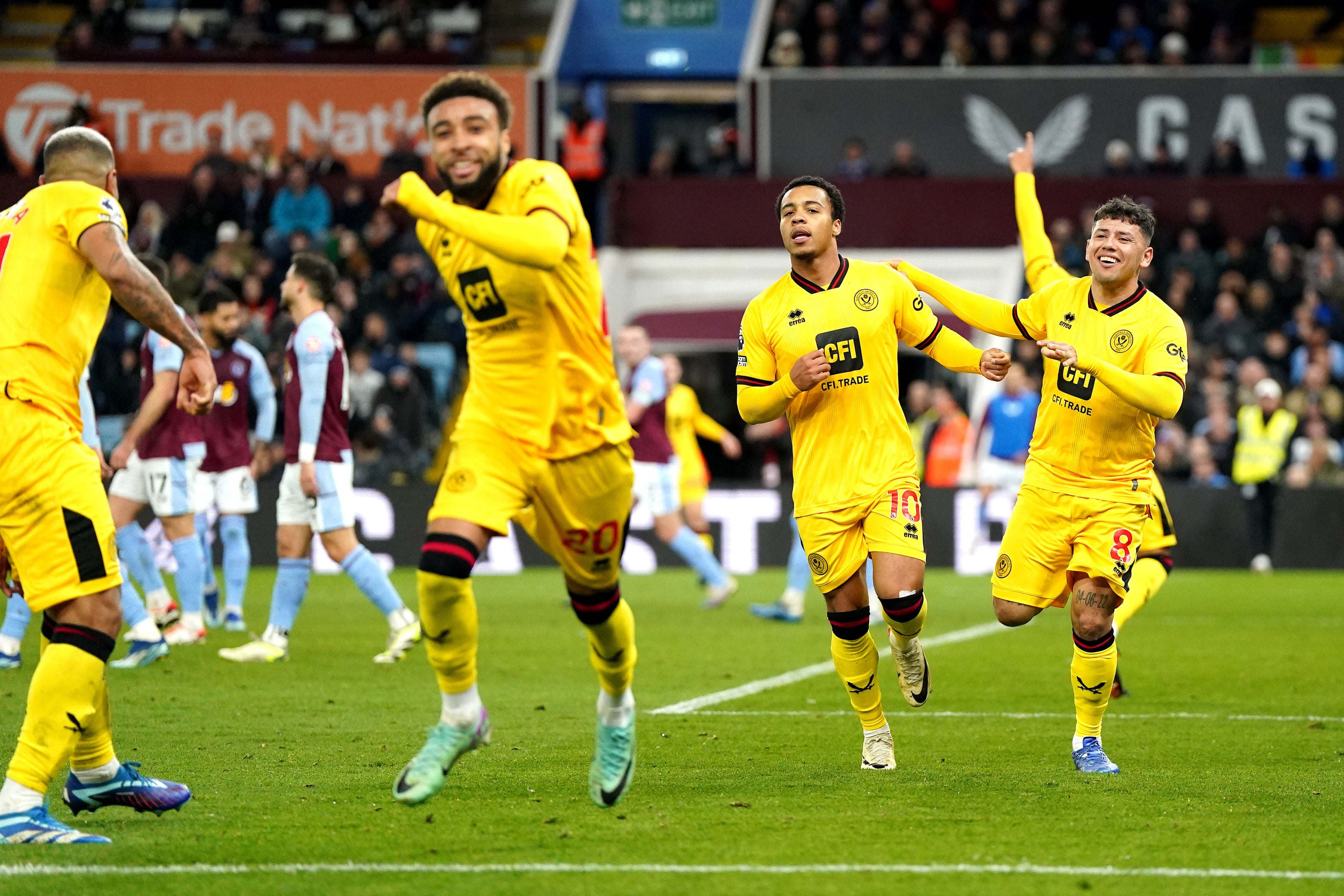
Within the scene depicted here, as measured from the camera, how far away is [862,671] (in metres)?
7.34

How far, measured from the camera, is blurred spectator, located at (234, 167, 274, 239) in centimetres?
2384

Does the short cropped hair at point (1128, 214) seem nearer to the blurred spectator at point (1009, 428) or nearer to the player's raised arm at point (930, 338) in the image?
the player's raised arm at point (930, 338)

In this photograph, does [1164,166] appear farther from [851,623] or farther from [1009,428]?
[851,623]

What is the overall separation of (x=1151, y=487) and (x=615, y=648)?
3226mm

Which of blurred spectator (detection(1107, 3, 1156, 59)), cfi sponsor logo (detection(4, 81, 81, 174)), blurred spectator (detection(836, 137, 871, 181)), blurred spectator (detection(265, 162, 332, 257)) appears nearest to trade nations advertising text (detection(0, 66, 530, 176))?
cfi sponsor logo (detection(4, 81, 81, 174))

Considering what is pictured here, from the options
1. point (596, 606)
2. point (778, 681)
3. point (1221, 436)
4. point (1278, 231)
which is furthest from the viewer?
point (1278, 231)

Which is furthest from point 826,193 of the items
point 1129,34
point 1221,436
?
point 1129,34

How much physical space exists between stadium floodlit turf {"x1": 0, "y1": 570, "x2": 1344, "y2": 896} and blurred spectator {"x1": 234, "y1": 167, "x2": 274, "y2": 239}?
12.3 metres

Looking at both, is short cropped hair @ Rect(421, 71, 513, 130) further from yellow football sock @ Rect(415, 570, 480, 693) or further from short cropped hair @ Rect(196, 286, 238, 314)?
short cropped hair @ Rect(196, 286, 238, 314)

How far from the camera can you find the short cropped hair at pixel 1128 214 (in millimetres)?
7516

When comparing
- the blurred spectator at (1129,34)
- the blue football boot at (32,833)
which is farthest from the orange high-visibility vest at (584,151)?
the blue football boot at (32,833)

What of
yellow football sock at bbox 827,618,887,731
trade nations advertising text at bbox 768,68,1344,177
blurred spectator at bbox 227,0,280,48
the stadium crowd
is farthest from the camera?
blurred spectator at bbox 227,0,280,48

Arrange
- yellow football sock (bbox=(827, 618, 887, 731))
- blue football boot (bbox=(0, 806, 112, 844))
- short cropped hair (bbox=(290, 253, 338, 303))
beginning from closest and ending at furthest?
blue football boot (bbox=(0, 806, 112, 844)), yellow football sock (bbox=(827, 618, 887, 731)), short cropped hair (bbox=(290, 253, 338, 303))

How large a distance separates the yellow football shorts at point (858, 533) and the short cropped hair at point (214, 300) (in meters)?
5.89
